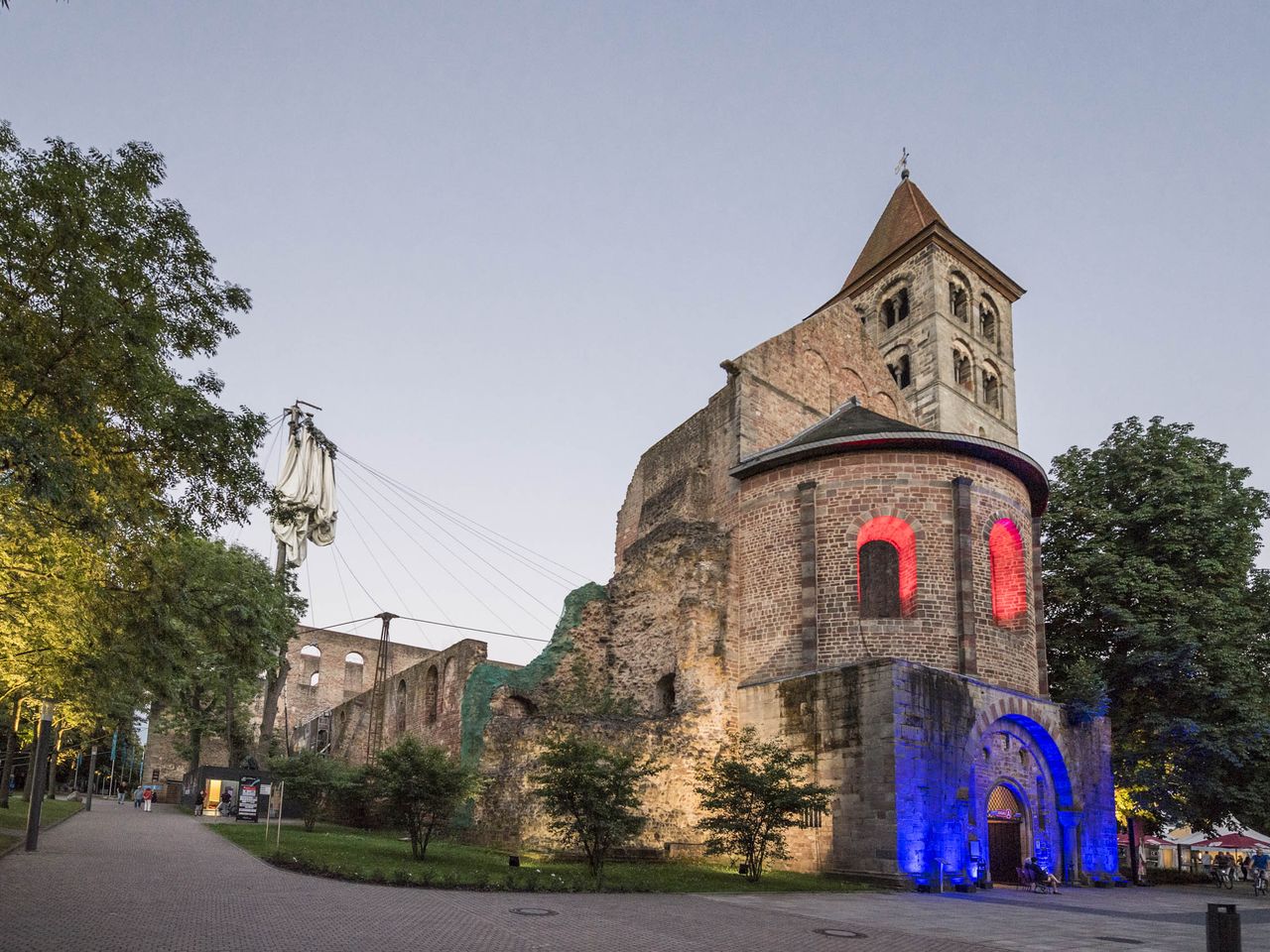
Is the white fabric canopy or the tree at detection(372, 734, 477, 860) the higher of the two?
the white fabric canopy

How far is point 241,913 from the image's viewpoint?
10.4 m

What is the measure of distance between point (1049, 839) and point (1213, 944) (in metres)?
16.0

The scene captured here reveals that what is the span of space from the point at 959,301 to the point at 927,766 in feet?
120

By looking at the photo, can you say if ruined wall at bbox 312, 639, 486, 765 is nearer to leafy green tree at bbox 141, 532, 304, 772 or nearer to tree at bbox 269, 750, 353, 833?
tree at bbox 269, 750, 353, 833

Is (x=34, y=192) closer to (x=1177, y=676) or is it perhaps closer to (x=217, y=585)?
(x=217, y=585)

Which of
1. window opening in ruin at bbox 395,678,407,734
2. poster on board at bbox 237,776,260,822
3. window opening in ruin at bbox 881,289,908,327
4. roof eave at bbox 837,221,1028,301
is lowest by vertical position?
poster on board at bbox 237,776,260,822

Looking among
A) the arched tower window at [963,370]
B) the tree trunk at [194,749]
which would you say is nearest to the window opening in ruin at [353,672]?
the tree trunk at [194,749]

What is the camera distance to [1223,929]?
27.6 ft

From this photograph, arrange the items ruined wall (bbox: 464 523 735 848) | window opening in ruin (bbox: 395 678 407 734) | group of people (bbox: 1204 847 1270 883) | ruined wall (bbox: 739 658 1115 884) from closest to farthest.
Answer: ruined wall (bbox: 739 658 1115 884), ruined wall (bbox: 464 523 735 848), group of people (bbox: 1204 847 1270 883), window opening in ruin (bbox: 395 678 407 734)

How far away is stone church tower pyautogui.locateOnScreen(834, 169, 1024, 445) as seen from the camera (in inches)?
1850

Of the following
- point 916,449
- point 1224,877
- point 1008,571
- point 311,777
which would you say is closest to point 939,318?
point 1008,571

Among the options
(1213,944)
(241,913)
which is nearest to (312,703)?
(241,913)

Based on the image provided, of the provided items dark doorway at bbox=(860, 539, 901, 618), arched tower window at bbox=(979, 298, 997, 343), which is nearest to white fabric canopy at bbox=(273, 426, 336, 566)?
dark doorway at bbox=(860, 539, 901, 618)

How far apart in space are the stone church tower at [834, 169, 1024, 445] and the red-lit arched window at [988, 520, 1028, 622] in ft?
69.7
